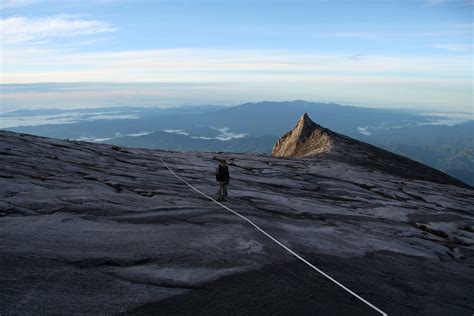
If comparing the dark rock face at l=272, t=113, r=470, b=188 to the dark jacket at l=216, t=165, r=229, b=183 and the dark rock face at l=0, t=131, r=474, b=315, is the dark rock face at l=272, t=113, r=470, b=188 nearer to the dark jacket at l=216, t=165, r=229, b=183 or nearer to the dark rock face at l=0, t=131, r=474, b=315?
the dark rock face at l=0, t=131, r=474, b=315

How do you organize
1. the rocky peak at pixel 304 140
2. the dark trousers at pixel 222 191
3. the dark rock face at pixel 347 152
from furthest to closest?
1. the rocky peak at pixel 304 140
2. the dark rock face at pixel 347 152
3. the dark trousers at pixel 222 191

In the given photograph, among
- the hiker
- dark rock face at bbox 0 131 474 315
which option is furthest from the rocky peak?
the hiker

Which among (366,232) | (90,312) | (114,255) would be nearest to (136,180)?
(114,255)

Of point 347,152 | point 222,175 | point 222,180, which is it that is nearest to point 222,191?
point 222,180

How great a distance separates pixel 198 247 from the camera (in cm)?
1435

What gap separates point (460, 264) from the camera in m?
18.0

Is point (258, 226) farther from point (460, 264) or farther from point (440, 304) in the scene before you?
point (460, 264)

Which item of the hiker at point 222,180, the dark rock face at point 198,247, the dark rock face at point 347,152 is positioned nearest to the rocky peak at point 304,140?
the dark rock face at point 347,152

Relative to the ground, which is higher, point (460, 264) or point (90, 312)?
point (90, 312)

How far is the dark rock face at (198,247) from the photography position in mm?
10617

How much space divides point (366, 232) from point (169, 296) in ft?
46.8

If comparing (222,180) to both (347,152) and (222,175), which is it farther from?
(347,152)

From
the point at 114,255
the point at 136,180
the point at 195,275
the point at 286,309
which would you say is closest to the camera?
the point at 286,309

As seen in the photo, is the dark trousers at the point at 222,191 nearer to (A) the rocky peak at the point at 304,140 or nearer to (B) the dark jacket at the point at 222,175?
(B) the dark jacket at the point at 222,175
